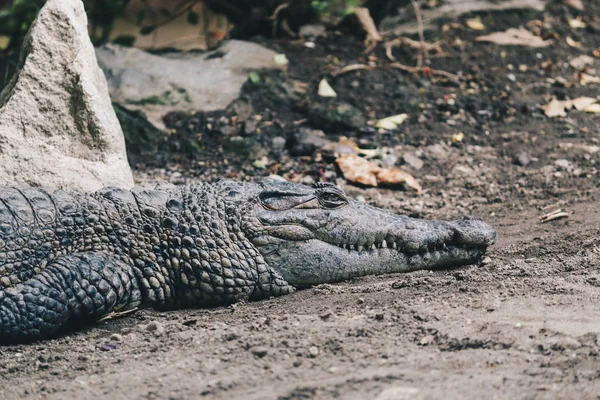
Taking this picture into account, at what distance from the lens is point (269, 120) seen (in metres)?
7.54

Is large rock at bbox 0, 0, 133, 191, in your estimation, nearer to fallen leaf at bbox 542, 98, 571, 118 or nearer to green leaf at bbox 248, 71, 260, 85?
green leaf at bbox 248, 71, 260, 85

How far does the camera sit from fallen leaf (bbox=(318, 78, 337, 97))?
26.0ft

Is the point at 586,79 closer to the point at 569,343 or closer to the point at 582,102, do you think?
the point at 582,102

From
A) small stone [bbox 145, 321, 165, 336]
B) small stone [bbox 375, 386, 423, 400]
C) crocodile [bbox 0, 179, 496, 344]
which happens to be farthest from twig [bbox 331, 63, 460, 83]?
small stone [bbox 375, 386, 423, 400]

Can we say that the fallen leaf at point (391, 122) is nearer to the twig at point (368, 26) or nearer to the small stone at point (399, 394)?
the twig at point (368, 26)

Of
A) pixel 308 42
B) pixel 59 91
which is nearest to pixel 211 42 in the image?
pixel 308 42

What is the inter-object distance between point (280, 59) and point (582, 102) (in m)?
3.18

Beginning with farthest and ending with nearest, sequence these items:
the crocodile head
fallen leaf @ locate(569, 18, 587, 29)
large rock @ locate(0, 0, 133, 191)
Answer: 1. fallen leaf @ locate(569, 18, 587, 29)
2. large rock @ locate(0, 0, 133, 191)
3. the crocodile head

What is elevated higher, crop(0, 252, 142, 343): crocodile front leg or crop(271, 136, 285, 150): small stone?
crop(0, 252, 142, 343): crocodile front leg

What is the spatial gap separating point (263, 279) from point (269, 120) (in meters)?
3.13

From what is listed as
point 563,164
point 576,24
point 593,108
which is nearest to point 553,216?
point 563,164

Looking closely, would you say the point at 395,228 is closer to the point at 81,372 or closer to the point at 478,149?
the point at 81,372

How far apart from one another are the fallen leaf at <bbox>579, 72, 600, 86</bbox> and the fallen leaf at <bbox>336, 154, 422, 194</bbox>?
9.71 feet

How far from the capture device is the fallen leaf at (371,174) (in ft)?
21.6
